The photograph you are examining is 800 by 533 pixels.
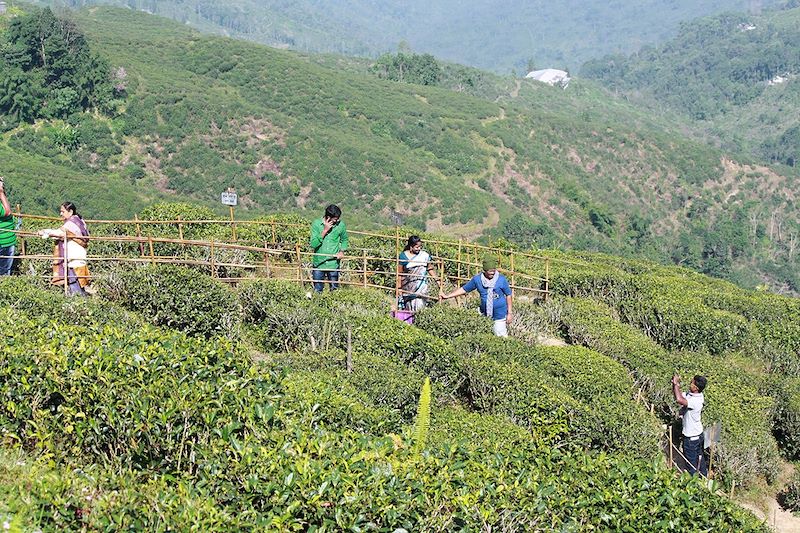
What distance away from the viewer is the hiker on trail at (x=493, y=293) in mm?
10273

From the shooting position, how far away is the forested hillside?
45844 millimetres

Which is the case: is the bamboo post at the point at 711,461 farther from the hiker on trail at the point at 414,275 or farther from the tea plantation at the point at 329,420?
the hiker on trail at the point at 414,275

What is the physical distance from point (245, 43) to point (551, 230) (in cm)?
3131

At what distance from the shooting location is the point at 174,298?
10.5 meters

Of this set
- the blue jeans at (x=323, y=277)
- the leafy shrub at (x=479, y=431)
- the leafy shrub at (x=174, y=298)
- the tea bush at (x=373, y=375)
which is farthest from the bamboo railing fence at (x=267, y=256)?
the leafy shrub at (x=479, y=431)

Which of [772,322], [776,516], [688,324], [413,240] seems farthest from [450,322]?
[772,322]

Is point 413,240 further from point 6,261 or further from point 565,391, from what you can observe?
point 6,261

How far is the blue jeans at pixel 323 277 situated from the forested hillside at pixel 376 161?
89.1ft

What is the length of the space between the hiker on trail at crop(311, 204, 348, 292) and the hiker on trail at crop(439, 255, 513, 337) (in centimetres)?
220

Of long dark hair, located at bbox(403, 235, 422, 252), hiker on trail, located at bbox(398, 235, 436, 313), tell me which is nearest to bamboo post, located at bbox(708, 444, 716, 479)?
hiker on trail, located at bbox(398, 235, 436, 313)

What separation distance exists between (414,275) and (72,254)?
4.56 m

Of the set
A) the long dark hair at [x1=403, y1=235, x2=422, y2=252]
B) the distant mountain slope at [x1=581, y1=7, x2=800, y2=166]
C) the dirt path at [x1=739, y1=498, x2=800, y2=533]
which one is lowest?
the dirt path at [x1=739, y1=498, x2=800, y2=533]

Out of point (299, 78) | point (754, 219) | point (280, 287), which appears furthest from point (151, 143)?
point (754, 219)

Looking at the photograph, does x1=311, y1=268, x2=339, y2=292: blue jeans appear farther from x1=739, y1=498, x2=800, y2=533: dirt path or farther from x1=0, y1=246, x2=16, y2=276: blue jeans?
x1=739, y1=498, x2=800, y2=533: dirt path
